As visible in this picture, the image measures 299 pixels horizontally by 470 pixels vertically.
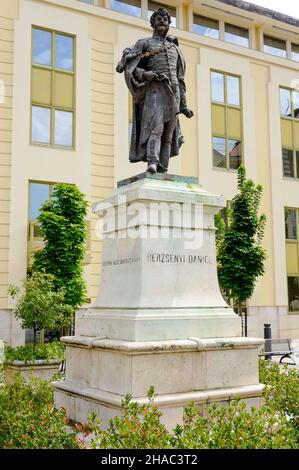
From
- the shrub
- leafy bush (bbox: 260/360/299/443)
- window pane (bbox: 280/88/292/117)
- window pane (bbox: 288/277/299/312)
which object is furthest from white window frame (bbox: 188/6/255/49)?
the shrub

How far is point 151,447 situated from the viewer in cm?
435

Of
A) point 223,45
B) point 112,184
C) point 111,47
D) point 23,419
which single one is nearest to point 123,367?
point 23,419

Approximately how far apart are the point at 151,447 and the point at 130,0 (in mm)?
24103

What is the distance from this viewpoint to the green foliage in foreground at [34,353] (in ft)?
43.2

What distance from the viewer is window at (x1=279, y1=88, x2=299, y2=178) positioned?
1145 inches

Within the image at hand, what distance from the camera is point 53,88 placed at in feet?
75.0

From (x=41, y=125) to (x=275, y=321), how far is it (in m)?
14.3

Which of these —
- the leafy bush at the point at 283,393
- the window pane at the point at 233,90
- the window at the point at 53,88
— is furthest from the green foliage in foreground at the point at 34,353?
the window pane at the point at 233,90

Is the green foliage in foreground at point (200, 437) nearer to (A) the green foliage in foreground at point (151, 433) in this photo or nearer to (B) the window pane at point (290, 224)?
(A) the green foliage in foreground at point (151, 433)

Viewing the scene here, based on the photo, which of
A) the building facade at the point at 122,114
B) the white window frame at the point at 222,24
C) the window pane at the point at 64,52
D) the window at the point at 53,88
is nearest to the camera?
the building facade at the point at 122,114

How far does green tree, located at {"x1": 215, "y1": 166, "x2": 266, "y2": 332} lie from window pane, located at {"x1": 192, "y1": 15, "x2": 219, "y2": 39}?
1005 cm

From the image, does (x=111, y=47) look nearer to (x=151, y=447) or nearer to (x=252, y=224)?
(x=252, y=224)

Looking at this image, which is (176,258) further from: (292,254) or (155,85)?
(292,254)

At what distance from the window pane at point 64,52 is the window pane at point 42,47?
0.32 meters
